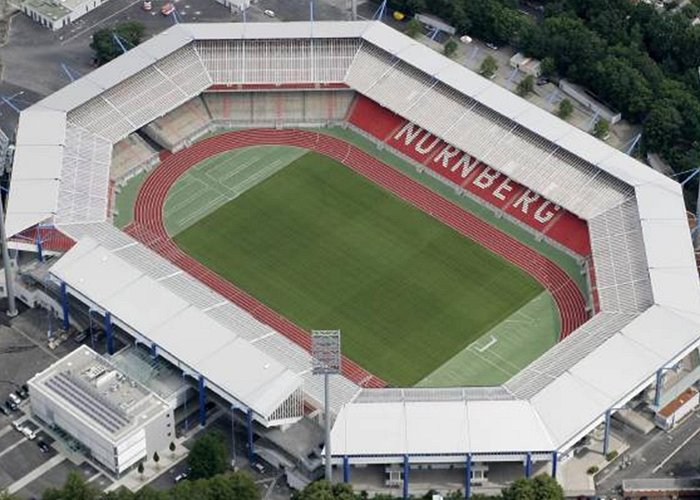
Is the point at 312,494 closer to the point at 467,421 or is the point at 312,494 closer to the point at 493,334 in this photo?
the point at 467,421

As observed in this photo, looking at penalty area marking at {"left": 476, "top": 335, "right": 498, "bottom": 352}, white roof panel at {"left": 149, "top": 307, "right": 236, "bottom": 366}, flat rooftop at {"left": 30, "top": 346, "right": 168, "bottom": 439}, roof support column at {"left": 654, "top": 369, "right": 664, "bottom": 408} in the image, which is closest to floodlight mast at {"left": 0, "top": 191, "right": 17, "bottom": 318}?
flat rooftop at {"left": 30, "top": 346, "right": 168, "bottom": 439}

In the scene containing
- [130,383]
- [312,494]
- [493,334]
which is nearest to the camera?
[312,494]

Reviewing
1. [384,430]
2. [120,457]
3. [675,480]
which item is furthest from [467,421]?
[120,457]

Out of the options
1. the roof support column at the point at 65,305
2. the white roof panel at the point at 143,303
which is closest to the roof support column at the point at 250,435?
the white roof panel at the point at 143,303

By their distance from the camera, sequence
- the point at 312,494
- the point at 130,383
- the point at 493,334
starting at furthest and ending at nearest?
the point at 493,334, the point at 130,383, the point at 312,494

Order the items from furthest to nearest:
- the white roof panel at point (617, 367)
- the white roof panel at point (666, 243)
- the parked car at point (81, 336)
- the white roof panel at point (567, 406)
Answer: the parked car at point (81, 336) < the white roof panel at point (666, 243) < the white roof panel at point (617, 367) < the white roof panel at point (567, 406)

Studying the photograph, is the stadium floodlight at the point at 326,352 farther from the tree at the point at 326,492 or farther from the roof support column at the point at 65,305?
the roof support column at the point at 65,305

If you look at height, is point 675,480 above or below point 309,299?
below

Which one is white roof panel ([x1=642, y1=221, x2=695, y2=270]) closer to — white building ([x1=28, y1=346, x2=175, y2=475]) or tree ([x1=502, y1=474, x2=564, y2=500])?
tree ([x1=502, y1=474, x2=564, y2=500])
